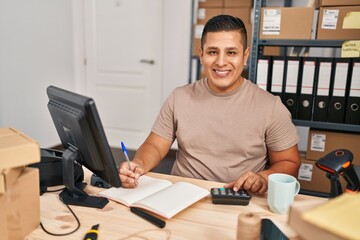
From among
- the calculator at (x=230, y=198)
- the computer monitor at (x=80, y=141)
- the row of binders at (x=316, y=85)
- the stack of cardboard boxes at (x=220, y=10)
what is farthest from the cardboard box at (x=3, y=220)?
the stack of cardboard boxes at (x=220, y=10)

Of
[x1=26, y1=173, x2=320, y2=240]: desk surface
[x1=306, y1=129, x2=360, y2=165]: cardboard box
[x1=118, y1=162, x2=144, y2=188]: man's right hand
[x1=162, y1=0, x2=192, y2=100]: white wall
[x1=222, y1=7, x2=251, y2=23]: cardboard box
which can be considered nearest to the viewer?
[x1=26, y1=173, x2=320, y2=240]: desk surface

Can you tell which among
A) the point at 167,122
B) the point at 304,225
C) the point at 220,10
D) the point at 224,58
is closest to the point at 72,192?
the point at 167,122

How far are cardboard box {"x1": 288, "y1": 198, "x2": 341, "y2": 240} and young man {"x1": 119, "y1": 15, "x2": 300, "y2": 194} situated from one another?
2.60 feet

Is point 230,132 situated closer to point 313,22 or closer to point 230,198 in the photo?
point 230,198

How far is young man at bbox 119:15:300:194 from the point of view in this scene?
4.71ft

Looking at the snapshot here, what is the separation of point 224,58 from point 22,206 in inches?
38.7

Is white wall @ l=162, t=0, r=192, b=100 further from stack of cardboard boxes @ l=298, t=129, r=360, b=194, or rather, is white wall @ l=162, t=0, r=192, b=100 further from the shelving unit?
stack of cardboard boxes @ l=298, t=129, r=360, b=194

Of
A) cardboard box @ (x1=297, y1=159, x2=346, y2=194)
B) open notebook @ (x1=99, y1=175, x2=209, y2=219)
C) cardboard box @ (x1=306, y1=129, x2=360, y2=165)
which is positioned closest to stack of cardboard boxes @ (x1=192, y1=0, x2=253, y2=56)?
cardboard box @ (x1=306, y1=129, x2=360, y2=165)

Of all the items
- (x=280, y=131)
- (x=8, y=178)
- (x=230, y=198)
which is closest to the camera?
(x=8, y=178)

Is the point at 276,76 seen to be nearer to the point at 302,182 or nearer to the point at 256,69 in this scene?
the point at 256,69

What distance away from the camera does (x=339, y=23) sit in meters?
1.88

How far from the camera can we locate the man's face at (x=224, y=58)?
1.45 metres

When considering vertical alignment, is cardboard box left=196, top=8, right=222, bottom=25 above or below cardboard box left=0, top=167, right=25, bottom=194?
above

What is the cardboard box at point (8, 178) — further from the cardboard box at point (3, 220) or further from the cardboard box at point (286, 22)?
the cardboard box at point (286, 22)
